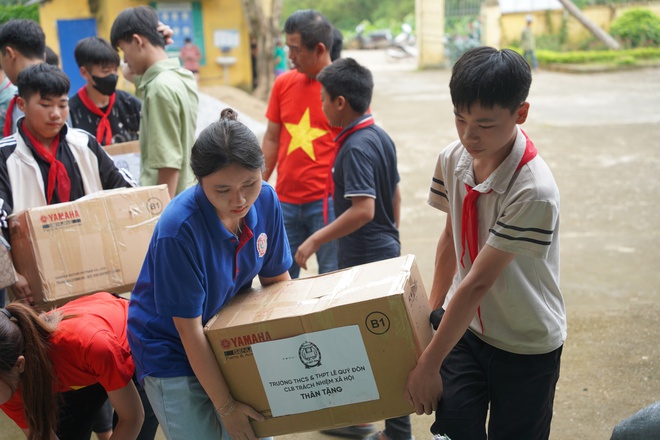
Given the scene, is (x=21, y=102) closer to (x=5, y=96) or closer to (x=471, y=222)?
(x=5, y=96)

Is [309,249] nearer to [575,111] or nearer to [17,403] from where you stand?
[17,403]

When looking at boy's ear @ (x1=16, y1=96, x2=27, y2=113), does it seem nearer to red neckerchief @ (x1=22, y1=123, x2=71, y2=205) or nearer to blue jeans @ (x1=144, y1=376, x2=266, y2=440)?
red neckerchief @ (x1=22, y1=123, x2=71, y2=205)

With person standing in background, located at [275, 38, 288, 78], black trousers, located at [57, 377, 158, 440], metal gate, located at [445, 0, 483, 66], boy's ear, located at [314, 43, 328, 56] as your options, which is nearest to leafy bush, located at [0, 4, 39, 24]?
person standing in background, located at [275, 38, 288, 78]

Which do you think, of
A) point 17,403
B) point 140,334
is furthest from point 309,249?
point 17,403

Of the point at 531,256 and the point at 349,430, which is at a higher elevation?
the point at 531,256

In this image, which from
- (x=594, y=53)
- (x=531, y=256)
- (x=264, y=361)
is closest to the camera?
(x=531, y=256)

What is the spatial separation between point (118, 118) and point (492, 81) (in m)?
3.03

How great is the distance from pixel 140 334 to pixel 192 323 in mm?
264

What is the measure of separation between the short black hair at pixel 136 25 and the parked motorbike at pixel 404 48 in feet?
83.1

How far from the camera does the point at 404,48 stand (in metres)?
29.4

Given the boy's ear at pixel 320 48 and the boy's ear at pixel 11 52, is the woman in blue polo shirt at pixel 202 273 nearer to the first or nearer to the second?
the boy's ear at pixel 320 48

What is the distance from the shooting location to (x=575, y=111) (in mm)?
12547

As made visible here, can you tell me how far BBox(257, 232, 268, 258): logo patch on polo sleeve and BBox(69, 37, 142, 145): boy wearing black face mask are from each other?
7.64ft

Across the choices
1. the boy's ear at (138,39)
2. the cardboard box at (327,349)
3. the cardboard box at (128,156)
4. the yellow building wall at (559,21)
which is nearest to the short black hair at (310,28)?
the boy's ear at (138,39)
